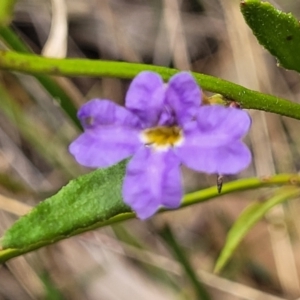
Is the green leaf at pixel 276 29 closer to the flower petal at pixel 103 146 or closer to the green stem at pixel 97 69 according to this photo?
the green stem at pixel 97 69

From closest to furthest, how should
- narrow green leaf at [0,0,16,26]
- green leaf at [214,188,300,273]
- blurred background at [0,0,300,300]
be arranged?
narrow green leaf at [0,0,16,26] < green leaf at [214,188,300,273] < blurred background at [0,0,300,300]

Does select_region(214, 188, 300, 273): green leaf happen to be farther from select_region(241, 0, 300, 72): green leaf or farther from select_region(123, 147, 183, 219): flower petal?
select_region(123, 147, 183, 219): flower petal

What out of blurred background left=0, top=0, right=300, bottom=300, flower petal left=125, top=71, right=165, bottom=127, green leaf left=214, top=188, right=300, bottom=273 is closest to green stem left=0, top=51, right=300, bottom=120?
flower petal left=125, top=71, right=165, bottom=127

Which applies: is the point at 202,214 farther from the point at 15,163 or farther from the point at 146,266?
the point at 15,163

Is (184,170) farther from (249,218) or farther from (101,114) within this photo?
(101,114)

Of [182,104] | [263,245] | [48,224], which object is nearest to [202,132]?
[182,104]

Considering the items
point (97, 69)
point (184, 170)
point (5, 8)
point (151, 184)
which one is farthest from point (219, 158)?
point (184, 170)
